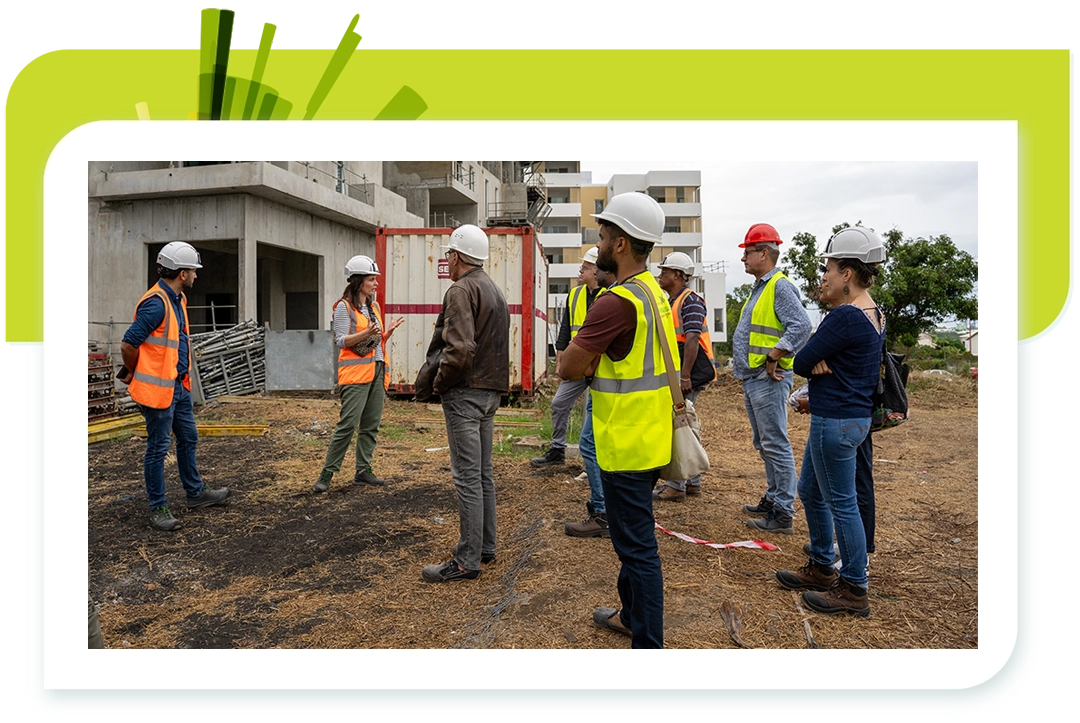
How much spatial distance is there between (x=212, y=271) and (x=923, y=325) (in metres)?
21.8

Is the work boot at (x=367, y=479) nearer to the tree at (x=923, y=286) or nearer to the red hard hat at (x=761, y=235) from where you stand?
the red hard hat at (x=761, y=235)

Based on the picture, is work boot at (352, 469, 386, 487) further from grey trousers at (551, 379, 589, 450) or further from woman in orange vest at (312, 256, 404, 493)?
grey trousers at (551, 379, 589, 450)

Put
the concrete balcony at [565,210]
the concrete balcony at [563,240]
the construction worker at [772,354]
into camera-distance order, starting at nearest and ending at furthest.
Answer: the construction worker at [772,354] → the concrete balcony at [563,240] → the concrete balcony at [565,210]

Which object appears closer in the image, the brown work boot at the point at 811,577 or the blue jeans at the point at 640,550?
the blue jeans at the point at 640,550

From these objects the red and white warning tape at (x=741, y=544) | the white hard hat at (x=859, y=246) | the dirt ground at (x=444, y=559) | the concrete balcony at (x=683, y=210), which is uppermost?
the concrete balcony at (x=683, y=210)

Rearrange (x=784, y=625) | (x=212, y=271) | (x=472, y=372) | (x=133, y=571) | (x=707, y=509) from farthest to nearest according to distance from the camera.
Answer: (x=212, y=271) → (x=707, y=509) → (x=133, y=571) → (x=472, y=372) → (x=784, y=625)

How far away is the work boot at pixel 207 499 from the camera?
5.31 m

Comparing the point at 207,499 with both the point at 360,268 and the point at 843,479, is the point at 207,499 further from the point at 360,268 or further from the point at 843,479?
the point at 843,479

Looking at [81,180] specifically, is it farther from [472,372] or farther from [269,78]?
[472,372]

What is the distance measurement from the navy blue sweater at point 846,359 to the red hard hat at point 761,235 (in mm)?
1475

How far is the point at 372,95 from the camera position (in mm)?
2461

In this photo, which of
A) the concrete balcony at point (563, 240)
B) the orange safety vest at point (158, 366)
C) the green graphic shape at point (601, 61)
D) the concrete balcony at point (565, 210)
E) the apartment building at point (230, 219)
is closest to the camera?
the green graphic shape at point (601, 61)

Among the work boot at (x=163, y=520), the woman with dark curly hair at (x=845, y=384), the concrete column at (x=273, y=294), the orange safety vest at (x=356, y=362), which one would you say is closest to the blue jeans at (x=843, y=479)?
the woman with dark curly hair at (x=845, y=384)
